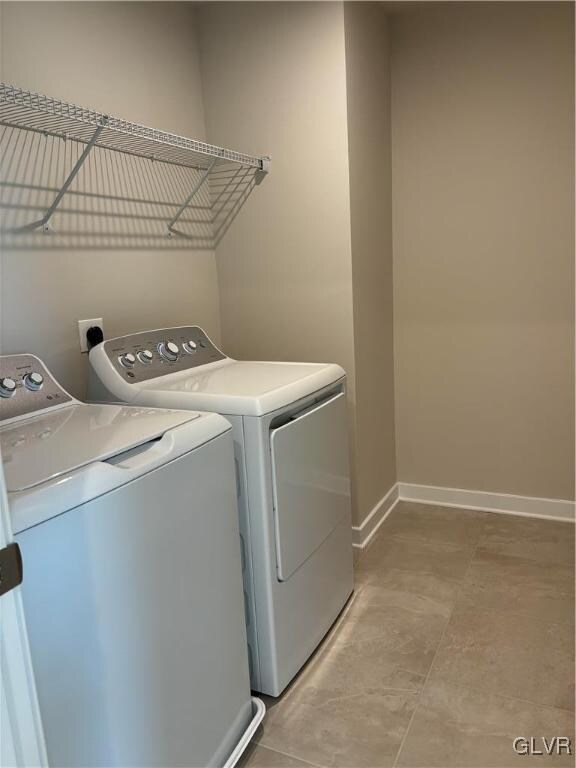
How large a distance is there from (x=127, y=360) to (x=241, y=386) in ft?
1.33

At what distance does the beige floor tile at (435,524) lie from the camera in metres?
2.62

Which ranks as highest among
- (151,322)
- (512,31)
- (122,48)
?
(512,31)

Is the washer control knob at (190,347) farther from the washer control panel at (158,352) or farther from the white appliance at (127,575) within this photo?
the white appliance at (127,575)

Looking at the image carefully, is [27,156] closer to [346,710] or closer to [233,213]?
[233,213]

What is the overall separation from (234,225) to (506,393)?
1474mm

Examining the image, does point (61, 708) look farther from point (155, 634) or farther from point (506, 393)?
point (506, 393)

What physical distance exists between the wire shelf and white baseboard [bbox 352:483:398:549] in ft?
4.63

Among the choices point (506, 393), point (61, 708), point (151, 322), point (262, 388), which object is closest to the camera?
point (61, 708)

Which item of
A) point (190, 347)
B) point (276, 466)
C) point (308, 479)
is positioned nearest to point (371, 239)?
point (190, 347)

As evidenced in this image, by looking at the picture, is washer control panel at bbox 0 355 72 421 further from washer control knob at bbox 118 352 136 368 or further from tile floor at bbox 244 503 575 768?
tile floor at bbox 244 503 575 768

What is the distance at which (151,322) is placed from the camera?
221cm

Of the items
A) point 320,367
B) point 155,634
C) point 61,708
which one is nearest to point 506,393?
point 320,367

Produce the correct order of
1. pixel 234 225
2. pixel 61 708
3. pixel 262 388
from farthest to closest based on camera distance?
pixel 234 225, pixel 262 388, pixel 61 708

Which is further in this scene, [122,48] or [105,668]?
[122,48]
